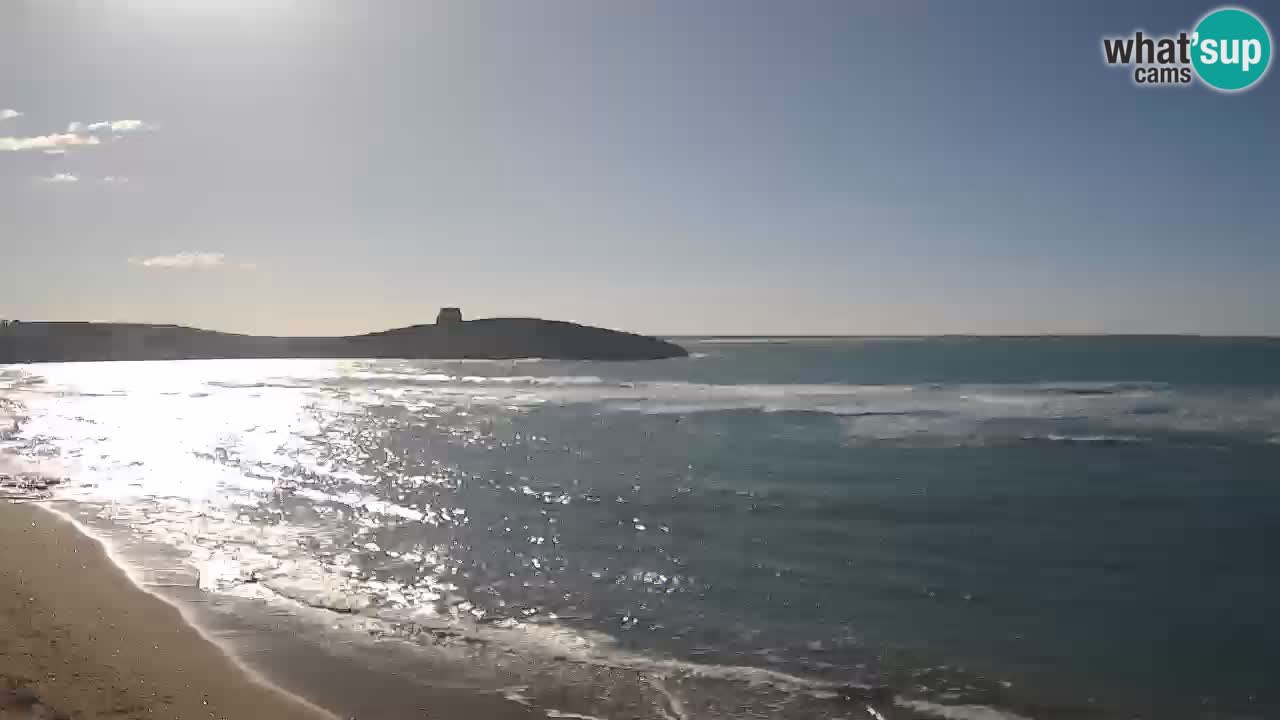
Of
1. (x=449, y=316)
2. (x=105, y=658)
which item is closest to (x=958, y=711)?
(x=105, y=658)

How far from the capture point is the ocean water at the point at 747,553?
1078 centimetres

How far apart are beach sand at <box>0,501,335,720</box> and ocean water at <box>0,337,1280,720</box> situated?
52.4 inches

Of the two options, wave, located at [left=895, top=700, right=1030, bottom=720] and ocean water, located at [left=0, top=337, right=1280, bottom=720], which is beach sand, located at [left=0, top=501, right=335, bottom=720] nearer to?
ocean water, located at [left=0, top=337, right=1280, bottom=720]

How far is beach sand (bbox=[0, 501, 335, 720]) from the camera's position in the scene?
875cm

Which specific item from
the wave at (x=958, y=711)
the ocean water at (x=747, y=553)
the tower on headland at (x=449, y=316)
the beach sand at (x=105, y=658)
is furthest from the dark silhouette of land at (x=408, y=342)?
the wave at (x=958, y=711)

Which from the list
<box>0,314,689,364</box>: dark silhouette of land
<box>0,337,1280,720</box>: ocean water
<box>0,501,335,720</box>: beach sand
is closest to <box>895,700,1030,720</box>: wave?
<box>0,337,1280,720</box>: ocean water

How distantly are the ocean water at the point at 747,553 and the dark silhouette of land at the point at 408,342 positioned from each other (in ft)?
414

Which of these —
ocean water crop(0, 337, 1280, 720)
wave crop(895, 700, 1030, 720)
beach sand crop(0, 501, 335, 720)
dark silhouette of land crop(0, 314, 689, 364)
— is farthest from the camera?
dark silhouette of land crop(0, 314, 689, 364)

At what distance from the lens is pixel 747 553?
1705 centimetres

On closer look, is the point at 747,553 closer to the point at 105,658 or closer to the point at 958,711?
the point at 958,711

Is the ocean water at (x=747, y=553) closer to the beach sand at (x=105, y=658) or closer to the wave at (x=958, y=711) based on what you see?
the wave at (x=958, y=711)

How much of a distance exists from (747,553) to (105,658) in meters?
10.4

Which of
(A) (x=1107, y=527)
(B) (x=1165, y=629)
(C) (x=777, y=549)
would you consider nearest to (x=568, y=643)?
(C) (x=777, y=549)

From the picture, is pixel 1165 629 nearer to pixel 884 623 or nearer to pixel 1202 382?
pixel 884 623
